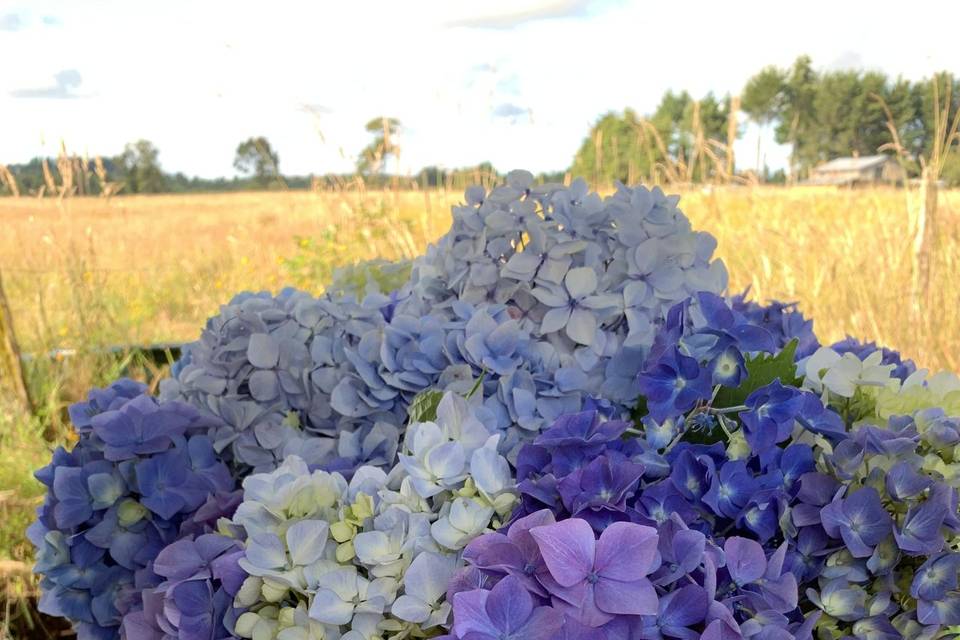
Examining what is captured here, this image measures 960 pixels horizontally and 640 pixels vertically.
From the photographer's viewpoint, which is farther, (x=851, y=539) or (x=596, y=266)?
(x=596, y=266)

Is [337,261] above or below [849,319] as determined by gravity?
above

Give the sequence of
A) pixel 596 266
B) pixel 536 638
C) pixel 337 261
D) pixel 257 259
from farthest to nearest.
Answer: pixel 257 259 < pixel 337 261 < pixel 596 266 < pixel 536 638

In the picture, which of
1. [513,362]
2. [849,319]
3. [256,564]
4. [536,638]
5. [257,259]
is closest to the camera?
[536,638]

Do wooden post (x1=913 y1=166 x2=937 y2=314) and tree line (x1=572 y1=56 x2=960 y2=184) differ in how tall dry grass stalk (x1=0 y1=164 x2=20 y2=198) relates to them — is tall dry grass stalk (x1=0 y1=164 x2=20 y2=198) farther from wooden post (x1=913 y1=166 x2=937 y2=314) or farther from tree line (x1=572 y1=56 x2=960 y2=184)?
wooden post (x1=913 y1=166 x2=937 y2=314)

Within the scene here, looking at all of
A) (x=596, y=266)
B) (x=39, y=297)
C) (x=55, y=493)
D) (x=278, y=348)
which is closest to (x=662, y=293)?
(x=596, y=266)

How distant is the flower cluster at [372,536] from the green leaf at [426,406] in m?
0.08

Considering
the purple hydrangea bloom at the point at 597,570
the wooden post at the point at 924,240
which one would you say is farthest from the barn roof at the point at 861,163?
the purple hydrangea bloom at the point at 597,570

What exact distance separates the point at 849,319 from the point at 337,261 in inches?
81.2

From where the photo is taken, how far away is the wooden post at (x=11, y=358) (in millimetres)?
2156

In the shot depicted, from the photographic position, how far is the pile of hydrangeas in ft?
2.46

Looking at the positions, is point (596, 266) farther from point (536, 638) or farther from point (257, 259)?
point (257, 259)

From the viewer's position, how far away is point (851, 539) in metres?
0.84

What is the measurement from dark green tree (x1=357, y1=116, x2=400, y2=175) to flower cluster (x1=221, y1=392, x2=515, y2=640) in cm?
271

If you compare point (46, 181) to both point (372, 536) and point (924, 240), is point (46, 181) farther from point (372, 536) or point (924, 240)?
point (924, 240)
